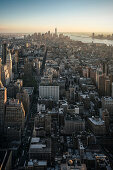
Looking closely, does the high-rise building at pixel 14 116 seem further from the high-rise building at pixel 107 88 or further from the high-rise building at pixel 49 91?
the high-rise building at pixel 107 88

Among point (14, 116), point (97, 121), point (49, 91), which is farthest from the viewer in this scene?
point (49, 91)

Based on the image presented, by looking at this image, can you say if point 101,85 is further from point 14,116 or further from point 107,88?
point 14,116

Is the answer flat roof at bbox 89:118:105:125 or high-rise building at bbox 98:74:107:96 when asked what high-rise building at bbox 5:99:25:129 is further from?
high-rise building at bbox 98:74:107:96

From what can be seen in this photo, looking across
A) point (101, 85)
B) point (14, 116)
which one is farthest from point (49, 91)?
point (14, 116)

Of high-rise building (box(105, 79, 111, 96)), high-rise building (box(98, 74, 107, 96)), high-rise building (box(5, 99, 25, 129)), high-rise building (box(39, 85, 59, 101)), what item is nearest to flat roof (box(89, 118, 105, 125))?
high-rise building (box(5, 99, 25, 129))

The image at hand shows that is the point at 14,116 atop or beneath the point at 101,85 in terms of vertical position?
beneath

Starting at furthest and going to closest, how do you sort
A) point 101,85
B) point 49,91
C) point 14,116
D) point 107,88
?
point 101,85 < point 107,88 < point 49,91 < point 14,116

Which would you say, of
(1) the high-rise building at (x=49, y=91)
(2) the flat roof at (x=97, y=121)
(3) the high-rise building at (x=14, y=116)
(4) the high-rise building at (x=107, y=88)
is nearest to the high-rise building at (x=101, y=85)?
(4) the high-rise building at (x=107, y=88)

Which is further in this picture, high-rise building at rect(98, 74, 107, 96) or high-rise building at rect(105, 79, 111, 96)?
high-rise building at rect(98, 74, 107, 96)

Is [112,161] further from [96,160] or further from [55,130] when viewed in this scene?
[55,130]

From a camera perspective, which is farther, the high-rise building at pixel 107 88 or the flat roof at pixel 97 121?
the high-rise building at pixel 107 88

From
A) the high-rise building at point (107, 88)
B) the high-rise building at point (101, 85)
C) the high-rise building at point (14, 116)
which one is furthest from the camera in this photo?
the high-rise building at point (101, 85)

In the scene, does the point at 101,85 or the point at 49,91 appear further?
the point at 101,85
